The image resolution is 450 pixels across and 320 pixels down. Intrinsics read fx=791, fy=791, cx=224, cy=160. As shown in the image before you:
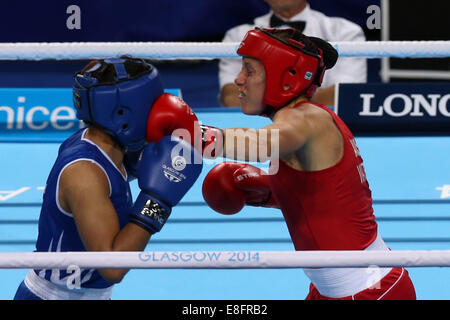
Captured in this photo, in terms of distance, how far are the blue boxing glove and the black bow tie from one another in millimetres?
3861

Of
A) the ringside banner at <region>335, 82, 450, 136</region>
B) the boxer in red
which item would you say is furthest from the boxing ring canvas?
the boxer in red

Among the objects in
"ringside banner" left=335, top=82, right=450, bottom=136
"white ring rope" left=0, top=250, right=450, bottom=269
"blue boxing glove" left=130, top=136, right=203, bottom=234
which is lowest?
"ringside banner" left=335, top=82, right=450, bottom=136

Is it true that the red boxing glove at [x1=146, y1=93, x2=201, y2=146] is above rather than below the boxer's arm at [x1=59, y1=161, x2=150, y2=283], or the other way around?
above

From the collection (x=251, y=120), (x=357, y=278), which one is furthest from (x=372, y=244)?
(x=251, y=120)

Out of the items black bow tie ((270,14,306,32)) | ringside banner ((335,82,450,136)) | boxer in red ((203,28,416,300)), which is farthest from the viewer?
black bow tie ((270,14,306,32))

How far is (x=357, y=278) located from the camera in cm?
269

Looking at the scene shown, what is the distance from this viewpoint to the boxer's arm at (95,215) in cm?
235

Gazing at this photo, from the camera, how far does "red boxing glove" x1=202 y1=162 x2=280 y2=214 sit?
300cm

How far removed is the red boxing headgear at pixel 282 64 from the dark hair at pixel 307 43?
0.01m

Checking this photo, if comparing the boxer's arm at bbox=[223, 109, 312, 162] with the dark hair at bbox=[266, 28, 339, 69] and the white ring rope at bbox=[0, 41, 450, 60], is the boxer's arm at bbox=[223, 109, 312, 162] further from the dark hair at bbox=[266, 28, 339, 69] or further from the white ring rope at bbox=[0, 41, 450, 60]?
the white ring rope at bbox=[0, 41, 450, 60]

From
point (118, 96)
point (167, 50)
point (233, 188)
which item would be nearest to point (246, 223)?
point (167, 50)

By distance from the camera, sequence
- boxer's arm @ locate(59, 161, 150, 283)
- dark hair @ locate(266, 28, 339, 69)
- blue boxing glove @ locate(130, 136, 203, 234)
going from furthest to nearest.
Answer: dark hair @ locate(266, 28, 339, 69) → blue boxing glove @ locate(130, 136, 203, 234) → boxer's arm @ locate(59, 161, 150, 283)

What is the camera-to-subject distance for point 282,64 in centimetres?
271

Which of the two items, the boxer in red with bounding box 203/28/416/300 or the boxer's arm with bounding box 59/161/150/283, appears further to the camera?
the boxer in red with bounding box 203/28/416/300
